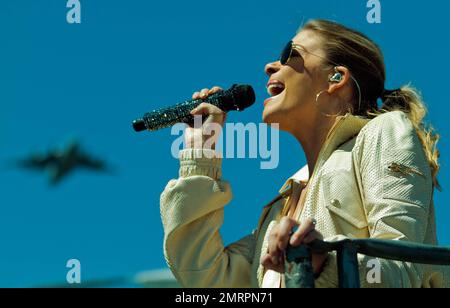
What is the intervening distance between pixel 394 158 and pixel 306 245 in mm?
1300

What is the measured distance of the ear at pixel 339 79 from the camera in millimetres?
5742

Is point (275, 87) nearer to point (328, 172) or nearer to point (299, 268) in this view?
point (328, 172)

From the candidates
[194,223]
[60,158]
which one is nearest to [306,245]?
[194,223]

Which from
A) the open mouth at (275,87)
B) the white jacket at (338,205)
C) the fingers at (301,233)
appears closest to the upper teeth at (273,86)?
the open mouth at (275,87)

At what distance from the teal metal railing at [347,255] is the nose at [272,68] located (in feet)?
6.75

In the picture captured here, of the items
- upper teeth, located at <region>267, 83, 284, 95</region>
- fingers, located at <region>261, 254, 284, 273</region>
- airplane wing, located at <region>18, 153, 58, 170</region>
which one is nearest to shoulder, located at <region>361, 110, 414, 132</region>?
upper teeth, located at <region>267, 83, 284, 95</region>

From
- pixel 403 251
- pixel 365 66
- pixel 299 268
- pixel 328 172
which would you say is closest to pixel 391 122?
pixel 328 172

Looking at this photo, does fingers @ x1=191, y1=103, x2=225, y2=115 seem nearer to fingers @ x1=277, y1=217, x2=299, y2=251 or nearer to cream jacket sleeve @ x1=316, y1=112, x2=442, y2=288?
cream jacket sleeve @ x1=316, y1=112, x2=442, y2=288

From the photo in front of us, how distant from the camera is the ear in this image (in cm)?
574

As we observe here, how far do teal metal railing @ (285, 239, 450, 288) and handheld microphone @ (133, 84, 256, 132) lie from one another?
190 cm

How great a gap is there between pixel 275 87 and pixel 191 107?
444 mm

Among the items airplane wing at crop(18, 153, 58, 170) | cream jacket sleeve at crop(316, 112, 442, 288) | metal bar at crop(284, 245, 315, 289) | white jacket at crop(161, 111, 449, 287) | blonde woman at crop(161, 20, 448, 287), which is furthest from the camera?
airplane wing at crop(18, 153, 58, 170)

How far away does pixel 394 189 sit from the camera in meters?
4.89
